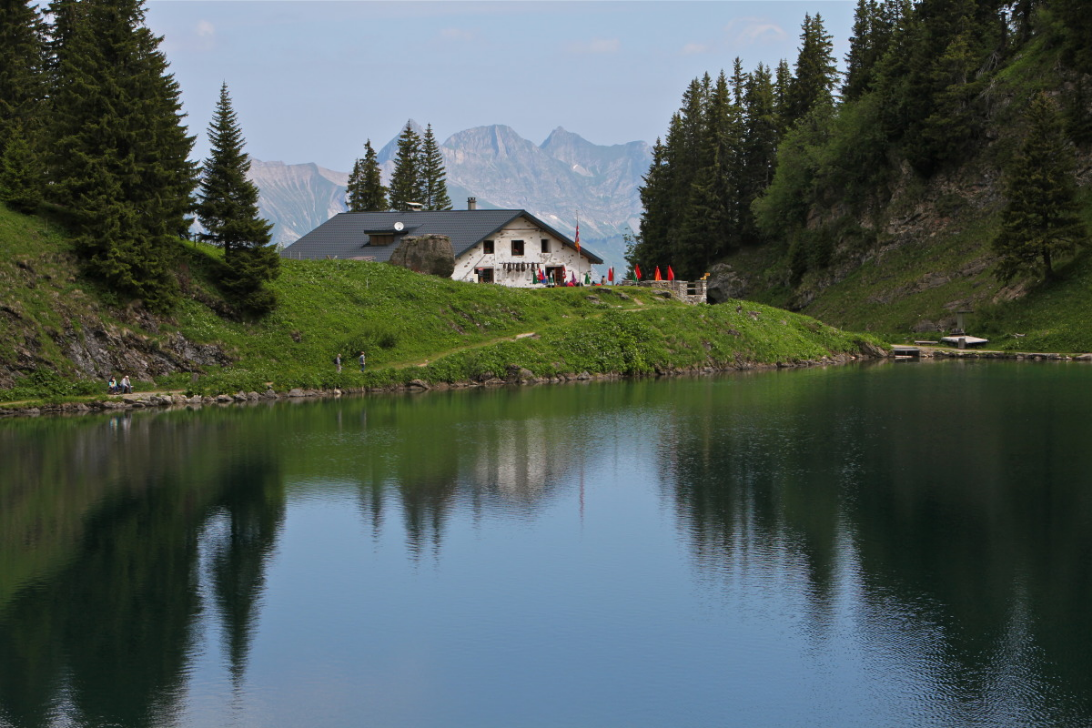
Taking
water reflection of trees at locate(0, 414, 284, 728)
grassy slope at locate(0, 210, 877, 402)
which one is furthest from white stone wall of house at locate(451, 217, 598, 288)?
water reflection of trees at locate(0, 414, 284, 728)

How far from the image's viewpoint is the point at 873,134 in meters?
89.8

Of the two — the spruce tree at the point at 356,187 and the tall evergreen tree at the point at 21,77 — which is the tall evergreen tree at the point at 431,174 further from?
the tall evergreen tree at the point at 21,77

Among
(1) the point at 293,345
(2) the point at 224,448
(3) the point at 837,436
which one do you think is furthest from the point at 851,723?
(1) the point at 293,345

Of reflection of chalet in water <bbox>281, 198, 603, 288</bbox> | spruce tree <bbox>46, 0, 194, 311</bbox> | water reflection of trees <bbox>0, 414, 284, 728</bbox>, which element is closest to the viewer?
water reflection of trees <bbox>0, 414, 284, 728</bbox>

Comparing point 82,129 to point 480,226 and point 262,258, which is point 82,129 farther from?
point 480,226

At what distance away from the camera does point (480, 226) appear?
269 feet

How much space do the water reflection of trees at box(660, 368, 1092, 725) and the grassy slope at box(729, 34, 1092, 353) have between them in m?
25.3

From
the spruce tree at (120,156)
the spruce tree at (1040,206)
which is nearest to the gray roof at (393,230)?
the spruce tree at (120,156)

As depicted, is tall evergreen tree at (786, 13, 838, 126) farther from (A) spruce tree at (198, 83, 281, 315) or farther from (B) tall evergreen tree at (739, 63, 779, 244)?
(A) spruce tree at (198, 83, 281, 315)

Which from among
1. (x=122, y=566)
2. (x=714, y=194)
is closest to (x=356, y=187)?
(x=714, y=194)

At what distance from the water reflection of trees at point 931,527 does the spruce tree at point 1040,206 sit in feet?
87.7

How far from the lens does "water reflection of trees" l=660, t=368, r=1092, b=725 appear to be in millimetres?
16234

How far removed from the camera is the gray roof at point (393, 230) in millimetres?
81062

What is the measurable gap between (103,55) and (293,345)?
18.0 m
